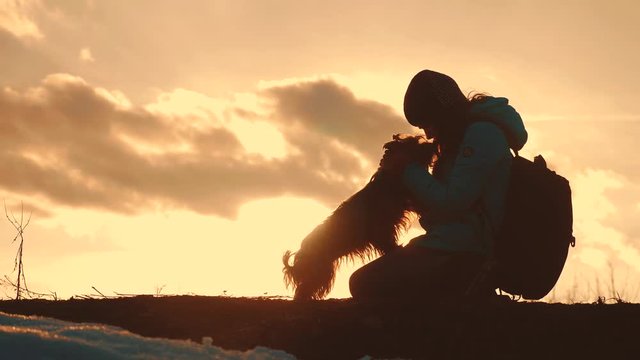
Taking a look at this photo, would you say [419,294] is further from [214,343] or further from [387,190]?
[214,343]

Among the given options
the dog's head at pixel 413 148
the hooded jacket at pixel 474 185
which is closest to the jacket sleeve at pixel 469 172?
the hooded jacket at pixel 474 185

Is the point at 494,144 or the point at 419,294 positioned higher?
the point at 494,144

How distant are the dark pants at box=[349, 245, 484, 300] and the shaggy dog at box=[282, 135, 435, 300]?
1.30 feet

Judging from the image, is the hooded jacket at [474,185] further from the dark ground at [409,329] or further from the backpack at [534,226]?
the dark ground at [409,329]

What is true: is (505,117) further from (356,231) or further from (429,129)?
(356,231)

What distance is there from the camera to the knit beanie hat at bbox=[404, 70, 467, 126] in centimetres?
645

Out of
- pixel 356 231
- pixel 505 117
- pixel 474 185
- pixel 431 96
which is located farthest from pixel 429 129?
pixel 356 231

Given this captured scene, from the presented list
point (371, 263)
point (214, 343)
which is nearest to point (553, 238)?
point (371, 263)

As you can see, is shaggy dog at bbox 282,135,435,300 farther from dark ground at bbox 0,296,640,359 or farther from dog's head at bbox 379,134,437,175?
dark ground at bbox 0,296,640,359

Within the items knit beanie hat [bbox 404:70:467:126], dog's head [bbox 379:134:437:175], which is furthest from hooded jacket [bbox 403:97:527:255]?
dog's head [bbox 379:134:437:175]

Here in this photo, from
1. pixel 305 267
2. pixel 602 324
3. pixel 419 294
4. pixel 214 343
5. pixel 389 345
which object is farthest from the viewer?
pixel 305 267

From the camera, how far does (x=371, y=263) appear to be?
6.67m

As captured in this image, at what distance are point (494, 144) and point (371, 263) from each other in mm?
1311

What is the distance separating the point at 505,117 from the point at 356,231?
152cm
